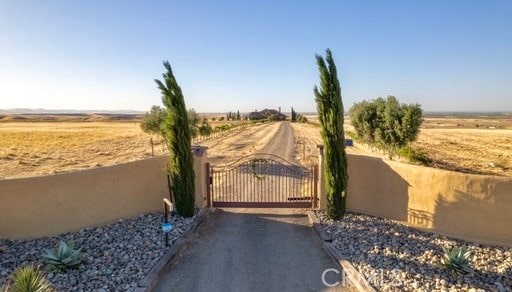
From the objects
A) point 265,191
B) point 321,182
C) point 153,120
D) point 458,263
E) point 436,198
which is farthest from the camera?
point 153,120

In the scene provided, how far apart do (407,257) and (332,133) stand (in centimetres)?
364

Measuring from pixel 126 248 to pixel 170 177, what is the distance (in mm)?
2707

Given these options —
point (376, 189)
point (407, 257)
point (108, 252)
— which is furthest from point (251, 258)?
point (376, 189)

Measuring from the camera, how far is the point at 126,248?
7559mm

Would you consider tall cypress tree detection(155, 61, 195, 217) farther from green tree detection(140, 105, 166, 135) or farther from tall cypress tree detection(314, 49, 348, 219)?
green tree detection(140, 105, 166, 135)

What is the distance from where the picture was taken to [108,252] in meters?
7.33

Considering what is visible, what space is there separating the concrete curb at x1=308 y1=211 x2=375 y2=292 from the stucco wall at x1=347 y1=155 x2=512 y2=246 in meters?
2.03

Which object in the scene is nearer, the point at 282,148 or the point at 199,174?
the point at 199,174

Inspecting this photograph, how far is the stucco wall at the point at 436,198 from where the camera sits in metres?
7.68

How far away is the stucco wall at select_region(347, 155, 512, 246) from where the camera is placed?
7684 mm

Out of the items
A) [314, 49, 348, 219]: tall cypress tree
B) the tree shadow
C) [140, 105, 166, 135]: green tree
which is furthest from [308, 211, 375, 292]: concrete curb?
[140, 105, 166, 135]: green tree

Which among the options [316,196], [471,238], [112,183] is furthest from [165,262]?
[471,238]

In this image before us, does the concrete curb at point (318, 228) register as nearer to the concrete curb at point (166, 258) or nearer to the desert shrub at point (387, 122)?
the concrete curb at point (166, 258)

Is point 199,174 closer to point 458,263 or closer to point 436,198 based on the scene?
point 436,198
